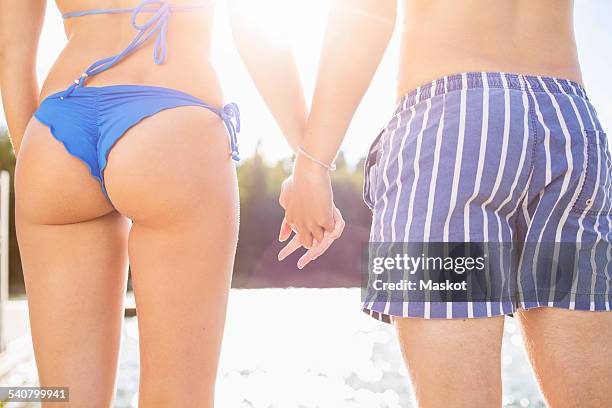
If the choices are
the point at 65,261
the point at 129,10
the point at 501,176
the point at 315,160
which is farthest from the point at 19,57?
the point at 501,176

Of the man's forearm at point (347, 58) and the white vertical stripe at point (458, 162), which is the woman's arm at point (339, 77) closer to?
the man's forearm at point (347, 58)

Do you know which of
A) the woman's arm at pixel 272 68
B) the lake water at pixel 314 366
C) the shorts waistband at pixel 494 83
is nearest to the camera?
the shorts waistband at pixel 494 83

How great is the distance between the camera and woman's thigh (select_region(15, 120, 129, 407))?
5.14 feet

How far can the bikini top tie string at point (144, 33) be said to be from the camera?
162 cm

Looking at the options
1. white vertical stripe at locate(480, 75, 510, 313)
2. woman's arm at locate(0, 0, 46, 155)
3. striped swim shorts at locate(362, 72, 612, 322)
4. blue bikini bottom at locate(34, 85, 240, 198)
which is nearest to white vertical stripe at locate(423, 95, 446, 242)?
striped swim shorts at locate(362, 72, 612, 322)

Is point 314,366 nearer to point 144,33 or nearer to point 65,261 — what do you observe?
point 65,261

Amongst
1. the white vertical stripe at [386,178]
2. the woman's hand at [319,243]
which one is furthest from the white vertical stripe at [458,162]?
the woman's hand at [319,243]

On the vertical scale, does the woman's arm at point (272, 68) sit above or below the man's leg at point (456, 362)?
above

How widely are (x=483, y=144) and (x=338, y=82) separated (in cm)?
38

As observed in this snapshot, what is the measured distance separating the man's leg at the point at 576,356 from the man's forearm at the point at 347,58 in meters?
0.64

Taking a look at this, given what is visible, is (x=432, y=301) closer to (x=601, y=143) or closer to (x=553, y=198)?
(x=553, y=198)

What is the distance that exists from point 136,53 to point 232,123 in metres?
0.30

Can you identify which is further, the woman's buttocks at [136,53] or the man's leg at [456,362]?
the woman's buttocks at [136,53]

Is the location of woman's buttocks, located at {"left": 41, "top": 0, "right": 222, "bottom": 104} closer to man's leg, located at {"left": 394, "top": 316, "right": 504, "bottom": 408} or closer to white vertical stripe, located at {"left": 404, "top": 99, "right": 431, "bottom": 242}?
white vertical stripe, located at {"left": 404, "top": 99, "right": 431, "bottom": 242}
